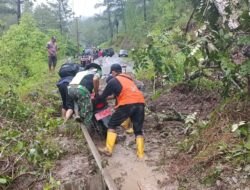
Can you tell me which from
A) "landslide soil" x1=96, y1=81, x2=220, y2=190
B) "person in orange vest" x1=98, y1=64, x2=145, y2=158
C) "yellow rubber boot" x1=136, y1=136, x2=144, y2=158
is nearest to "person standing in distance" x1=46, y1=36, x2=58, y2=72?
"landslide soil" x1=96, y1=81, x2=220, y2=190

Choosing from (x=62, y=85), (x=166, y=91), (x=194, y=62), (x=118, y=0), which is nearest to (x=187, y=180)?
(x=194, y=62)

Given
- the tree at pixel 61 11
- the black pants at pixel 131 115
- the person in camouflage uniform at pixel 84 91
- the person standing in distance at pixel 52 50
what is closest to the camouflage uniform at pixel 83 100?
the person in camouflage uniform at pixel 84 91

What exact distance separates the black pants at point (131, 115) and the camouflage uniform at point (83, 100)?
1.01 m

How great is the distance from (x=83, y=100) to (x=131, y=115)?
132 centimetres

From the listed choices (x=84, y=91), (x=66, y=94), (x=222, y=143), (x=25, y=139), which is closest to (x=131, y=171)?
(x=222, y=143)

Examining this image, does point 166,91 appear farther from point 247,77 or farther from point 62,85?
point 247,77

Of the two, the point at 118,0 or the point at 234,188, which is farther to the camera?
the point at 118,0

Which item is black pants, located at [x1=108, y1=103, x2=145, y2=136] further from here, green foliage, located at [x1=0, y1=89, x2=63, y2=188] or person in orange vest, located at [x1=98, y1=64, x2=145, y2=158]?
green foliage, located at [x1=0, y1=89, x2=63, y2=188]

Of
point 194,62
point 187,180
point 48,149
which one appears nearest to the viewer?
point 187,180

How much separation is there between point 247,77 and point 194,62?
0.97m

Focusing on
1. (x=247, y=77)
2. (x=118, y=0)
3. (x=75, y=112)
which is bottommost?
(x=75, y=112)

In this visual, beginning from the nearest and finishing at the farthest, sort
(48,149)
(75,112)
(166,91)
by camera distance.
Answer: (48,149) < (75,112) < (166,91)

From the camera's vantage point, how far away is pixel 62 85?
9.38m

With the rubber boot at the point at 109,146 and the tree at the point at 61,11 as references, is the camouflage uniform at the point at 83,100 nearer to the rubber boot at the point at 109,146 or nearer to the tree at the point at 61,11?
the rubber boot at the point at 109,146
